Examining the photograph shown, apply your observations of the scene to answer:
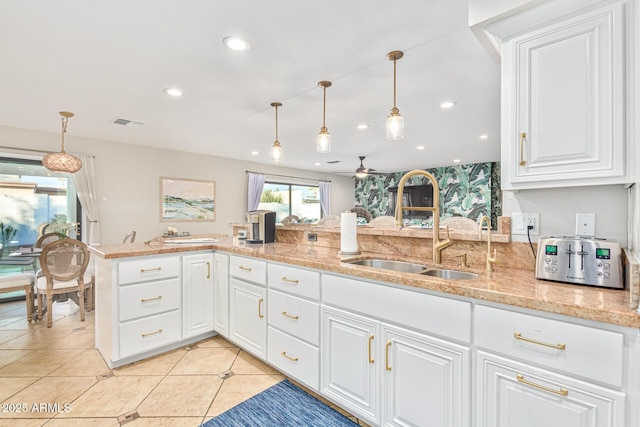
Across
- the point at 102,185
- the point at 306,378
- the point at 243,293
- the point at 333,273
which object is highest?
the point at 102,185

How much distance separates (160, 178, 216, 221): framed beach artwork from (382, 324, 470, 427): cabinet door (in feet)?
17.0

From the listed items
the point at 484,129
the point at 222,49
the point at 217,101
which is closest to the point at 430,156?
the point at 484,129

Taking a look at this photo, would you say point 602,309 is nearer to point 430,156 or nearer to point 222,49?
point 222,49

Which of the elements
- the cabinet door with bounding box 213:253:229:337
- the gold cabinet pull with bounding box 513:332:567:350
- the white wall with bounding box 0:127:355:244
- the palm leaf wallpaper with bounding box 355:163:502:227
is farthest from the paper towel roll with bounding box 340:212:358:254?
the palm leaf wallpaper with bounding box 355:163:502:227

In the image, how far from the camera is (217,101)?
3.23m

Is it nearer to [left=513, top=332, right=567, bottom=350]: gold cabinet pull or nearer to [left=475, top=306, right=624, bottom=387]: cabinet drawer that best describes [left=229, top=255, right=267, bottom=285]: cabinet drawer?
[left=475, top=306, right=624, bottom=387]: cabinet drawer

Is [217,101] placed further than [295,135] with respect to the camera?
No

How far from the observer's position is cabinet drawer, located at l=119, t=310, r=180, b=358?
7.74 ft

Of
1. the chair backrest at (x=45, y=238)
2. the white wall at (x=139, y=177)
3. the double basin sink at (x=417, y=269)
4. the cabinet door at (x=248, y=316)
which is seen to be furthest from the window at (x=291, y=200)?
the double basin sink at (x=417, y=269)

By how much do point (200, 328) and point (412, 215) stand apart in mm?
7481

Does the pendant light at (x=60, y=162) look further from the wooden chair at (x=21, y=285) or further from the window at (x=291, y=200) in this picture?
the window at (x=291, y=200)

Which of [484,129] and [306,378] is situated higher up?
[484,129]

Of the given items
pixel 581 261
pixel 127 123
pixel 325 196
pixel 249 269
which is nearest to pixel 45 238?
pixel 127 123

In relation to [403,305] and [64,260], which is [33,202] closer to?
[64,260]
